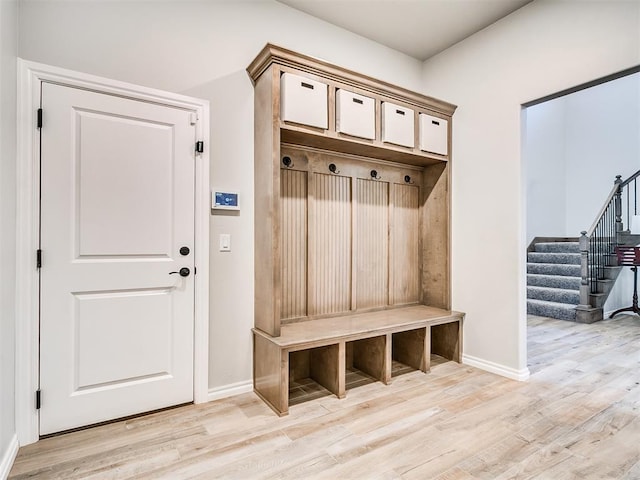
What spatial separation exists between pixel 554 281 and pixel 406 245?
372 cm

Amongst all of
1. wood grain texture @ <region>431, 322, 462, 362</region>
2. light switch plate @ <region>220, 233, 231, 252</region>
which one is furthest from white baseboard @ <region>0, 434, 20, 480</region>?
wood grain texture @ <region>431, 322, 462, 362</region>

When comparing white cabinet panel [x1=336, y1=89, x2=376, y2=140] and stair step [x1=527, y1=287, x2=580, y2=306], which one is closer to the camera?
white cabinet panel [x1=336, y1=89, x2=376, y2=140]

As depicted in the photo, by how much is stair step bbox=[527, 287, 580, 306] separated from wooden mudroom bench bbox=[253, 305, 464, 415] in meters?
3.16

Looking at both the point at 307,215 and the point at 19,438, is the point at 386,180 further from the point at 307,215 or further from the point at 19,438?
the point at 19,438

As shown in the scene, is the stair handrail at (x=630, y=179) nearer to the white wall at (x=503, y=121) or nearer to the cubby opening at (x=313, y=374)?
the white wall at (x=503, y=121)

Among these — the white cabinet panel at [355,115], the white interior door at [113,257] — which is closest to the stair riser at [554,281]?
the white cabinet panel at [355,115]

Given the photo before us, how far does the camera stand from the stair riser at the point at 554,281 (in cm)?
551

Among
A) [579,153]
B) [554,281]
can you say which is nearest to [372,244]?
[554,281]

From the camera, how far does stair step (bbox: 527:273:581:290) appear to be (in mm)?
5512

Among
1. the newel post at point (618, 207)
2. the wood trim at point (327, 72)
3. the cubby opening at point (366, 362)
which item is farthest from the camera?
the newel post at point (618, 207)

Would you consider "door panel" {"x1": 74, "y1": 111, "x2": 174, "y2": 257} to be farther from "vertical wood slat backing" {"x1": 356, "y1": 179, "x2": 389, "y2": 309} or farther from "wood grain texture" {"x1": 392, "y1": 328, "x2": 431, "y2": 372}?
"wood grain texture" {"x1": 392, "y1": 328, "x2": 431, "y2": 372}

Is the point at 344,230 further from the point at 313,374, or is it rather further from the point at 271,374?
the point at 271,374

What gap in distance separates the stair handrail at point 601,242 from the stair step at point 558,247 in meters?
0.57

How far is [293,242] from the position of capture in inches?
113
